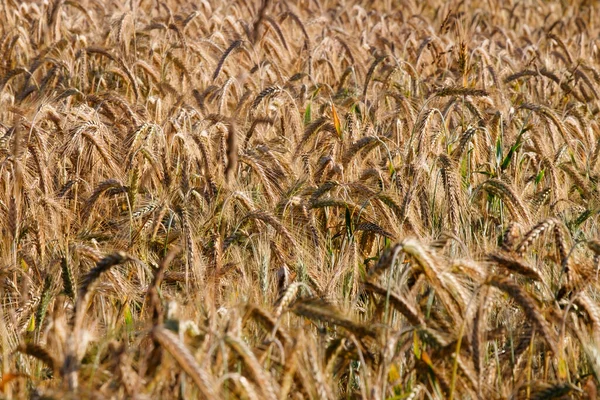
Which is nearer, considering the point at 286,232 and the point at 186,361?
the point at 186,361

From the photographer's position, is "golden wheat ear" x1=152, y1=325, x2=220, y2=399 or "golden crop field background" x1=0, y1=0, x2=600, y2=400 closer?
"golden wheat ear" x1=152, y1=325, x2=220, y2=399

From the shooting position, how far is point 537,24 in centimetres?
1040

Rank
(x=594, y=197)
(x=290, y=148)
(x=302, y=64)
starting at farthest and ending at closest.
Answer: (x=302, y=64) → (x=290, y=148) → (x=594, y=197)

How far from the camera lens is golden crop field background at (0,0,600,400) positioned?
2.04 meters

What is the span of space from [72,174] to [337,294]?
1495 mm

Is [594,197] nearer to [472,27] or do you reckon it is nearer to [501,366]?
[501,366]

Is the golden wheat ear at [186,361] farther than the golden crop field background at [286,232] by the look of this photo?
No

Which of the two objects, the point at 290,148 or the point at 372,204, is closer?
the point at 372,204

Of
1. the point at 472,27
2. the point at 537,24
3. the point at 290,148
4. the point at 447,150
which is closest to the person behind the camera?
the point at 447,150

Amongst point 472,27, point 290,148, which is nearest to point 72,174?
point 290,148

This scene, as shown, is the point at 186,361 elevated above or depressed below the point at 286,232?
below

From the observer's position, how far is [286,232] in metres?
2.90

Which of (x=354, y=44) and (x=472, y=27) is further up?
(x=472, y=27)

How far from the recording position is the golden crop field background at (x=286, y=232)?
6.69 feet
